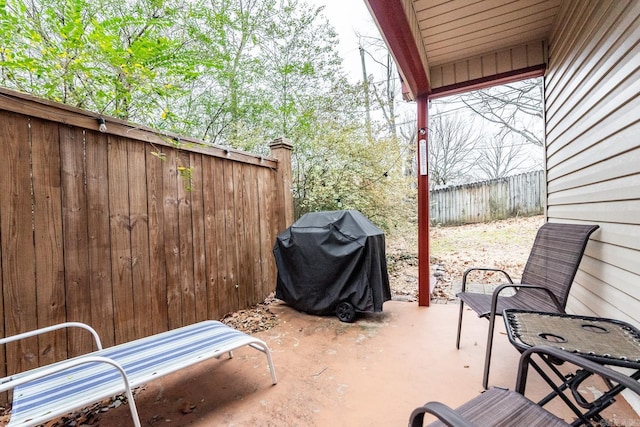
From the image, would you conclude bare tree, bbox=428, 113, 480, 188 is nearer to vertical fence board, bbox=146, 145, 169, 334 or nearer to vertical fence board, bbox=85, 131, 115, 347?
vertical fence board, bbox=146, 145, 169, 334

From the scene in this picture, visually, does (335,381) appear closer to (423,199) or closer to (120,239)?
(120,239)

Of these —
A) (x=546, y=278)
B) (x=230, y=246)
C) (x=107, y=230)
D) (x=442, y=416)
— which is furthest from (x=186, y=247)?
(x=546, y=278)

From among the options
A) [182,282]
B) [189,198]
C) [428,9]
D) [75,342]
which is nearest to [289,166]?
[189,198]

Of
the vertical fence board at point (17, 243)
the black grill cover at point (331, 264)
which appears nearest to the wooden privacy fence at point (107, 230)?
the vertical fence board at point (17, 243)

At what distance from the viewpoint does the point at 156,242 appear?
2303mm

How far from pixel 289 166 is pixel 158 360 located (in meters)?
2.68

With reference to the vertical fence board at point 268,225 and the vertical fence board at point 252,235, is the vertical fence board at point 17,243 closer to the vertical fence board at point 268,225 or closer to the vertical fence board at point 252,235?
the vertical fence board at point 252,235

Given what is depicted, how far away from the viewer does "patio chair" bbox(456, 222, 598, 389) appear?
1.78 meters

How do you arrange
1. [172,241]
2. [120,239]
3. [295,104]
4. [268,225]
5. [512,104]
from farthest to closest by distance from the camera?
1. [512,104]
2. [295,104]
3. [268,225]
4. [172,241]
5. [120,239]

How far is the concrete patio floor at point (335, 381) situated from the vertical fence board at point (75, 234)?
24.8 inches

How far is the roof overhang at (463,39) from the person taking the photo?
2.02 meters

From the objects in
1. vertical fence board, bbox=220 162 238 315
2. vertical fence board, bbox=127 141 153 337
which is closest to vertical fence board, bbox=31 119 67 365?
vertical fence board, bbox=127 141 153 337

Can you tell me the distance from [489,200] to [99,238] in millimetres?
7587

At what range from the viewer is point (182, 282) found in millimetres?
2490
